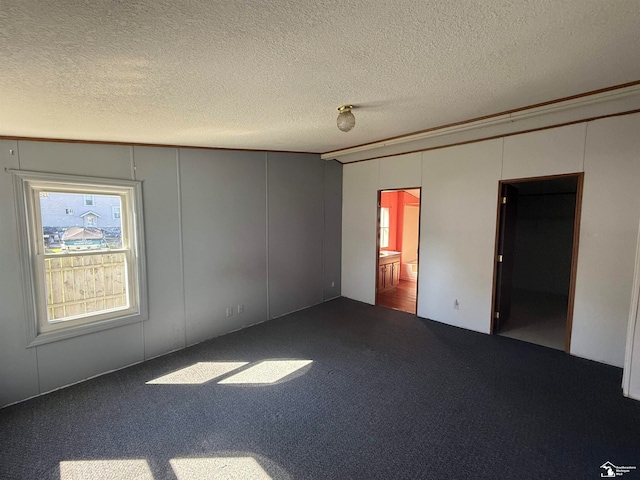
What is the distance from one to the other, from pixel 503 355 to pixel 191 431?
3358 millimetres

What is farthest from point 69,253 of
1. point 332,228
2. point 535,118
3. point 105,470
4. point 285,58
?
point 535,118

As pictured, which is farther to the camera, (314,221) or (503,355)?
(314,221)

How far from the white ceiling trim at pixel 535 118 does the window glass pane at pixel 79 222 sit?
325 centimetres

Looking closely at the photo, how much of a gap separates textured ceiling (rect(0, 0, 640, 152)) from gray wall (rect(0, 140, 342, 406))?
0.58m

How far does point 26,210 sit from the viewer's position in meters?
2.55

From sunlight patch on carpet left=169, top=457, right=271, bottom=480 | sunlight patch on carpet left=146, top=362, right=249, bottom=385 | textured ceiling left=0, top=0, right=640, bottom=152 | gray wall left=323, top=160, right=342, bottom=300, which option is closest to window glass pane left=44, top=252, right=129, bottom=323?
sunlight patch on carpet left=146, top=362, right=249, bottom=385

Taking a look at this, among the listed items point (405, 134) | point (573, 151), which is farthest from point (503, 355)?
point (405, 134)

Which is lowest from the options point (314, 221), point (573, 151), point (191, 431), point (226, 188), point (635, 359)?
point (191, 431)

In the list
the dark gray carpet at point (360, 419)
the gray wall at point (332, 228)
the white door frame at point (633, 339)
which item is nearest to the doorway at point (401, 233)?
the gray wall at point (332, 228)

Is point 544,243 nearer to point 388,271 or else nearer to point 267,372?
point 388,271

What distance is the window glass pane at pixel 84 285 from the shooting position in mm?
2775

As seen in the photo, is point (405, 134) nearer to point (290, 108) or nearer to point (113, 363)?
point (290, 108)
